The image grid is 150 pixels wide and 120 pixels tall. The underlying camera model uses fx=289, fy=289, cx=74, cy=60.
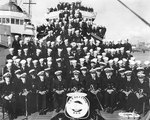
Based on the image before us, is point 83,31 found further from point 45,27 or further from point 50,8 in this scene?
point 50,8

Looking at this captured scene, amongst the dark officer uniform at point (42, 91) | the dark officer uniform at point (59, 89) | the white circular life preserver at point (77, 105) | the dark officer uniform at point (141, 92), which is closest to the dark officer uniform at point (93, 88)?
the dark officer uniform at point (59, 89)

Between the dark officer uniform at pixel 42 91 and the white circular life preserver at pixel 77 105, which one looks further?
the dark officer uniform at pixel 42 91

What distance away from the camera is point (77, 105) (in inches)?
221

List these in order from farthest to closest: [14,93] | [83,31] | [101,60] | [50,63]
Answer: [83,31] < [101,60] < [50,63] < [14,93]

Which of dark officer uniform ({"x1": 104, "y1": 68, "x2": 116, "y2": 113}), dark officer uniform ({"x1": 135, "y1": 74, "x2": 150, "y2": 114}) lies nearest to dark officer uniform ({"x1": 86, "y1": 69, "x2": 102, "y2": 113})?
dark officer uniform ({"x1": 104, "y1": 68, "x2": 116, "y2": 113})

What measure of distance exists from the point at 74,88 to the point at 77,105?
6.16 ft

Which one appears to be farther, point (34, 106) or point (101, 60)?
point (101, 60)

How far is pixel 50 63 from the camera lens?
8.35 meters

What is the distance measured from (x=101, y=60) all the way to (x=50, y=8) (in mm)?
8655

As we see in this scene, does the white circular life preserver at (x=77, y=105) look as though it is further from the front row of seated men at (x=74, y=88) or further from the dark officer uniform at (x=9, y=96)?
the dark officer uniform at (x=9, y=96)

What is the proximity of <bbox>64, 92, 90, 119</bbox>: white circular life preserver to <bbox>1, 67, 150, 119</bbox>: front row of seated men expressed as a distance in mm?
1757

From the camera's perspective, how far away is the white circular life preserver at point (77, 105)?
5.60 m

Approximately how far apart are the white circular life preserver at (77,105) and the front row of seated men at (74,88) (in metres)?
1.76

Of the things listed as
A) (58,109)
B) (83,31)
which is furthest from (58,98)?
(83,31)
